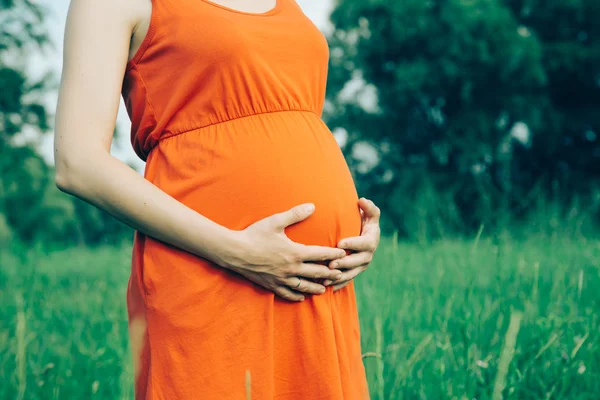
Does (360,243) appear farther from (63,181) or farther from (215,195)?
(63,181)

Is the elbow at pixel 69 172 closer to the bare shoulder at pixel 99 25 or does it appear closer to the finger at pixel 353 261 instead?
the bare shoulder at pixel 99 25

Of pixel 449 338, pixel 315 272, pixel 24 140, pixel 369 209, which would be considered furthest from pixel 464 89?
pixel 315 272

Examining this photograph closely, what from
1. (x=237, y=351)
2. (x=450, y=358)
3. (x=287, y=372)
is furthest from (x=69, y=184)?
(x=450, y=358)

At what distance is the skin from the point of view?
3.45 ft

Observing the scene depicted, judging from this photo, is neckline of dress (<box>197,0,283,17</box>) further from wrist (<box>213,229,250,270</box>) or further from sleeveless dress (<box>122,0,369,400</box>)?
wrist (<box>213,229,250,270</box>)

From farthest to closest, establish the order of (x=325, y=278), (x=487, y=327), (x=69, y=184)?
(x=487, y=327)
(x=325, y=278)
(x=69, y=184)

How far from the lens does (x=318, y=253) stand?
3.71 ft

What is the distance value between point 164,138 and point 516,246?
11.6 feet

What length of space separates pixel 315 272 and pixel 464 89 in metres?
19.5

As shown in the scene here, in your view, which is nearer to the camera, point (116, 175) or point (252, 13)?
point (116, 175)

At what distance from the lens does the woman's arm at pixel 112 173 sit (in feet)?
3.45

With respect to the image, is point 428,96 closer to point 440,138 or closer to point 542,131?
point 440,138

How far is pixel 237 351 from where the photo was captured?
1104mm

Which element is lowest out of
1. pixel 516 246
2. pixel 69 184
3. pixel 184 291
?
pixel 516 246
